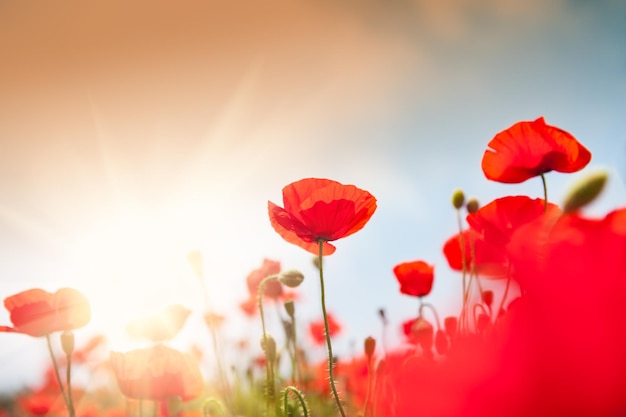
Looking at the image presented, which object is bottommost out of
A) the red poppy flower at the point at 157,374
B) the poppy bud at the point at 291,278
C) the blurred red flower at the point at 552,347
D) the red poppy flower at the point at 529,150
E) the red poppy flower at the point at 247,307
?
the red poppy flower at the point at 247,307

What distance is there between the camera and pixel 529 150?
1.09 m

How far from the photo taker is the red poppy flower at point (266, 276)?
6.88 feet

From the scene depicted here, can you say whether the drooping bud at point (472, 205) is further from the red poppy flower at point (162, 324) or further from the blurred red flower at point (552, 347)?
the blurred red flower at point (552, 347)

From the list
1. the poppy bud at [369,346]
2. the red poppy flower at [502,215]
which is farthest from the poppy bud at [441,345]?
the poppy bud at [369,346]

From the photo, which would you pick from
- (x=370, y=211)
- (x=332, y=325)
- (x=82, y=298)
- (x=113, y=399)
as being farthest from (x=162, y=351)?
(x=113, y=399)

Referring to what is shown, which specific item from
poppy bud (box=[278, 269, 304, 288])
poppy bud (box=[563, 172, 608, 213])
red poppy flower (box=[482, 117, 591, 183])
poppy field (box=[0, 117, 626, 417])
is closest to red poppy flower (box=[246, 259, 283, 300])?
poppy field (box=[0, 117, 626, 417])

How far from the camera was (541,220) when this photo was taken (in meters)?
0.33

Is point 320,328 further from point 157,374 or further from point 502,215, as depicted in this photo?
point 502,215

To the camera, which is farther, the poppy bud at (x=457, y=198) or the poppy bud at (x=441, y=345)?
the poppy bud at (x=457, y=198)

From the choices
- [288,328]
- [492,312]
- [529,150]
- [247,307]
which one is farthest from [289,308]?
[247,307]

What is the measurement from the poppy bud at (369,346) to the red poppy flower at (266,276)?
609 millimetres

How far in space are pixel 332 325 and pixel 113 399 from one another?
2641 millimetres

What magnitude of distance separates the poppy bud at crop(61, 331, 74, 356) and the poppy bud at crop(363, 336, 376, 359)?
0.85 meters

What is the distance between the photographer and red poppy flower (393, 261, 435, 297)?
1814mm
